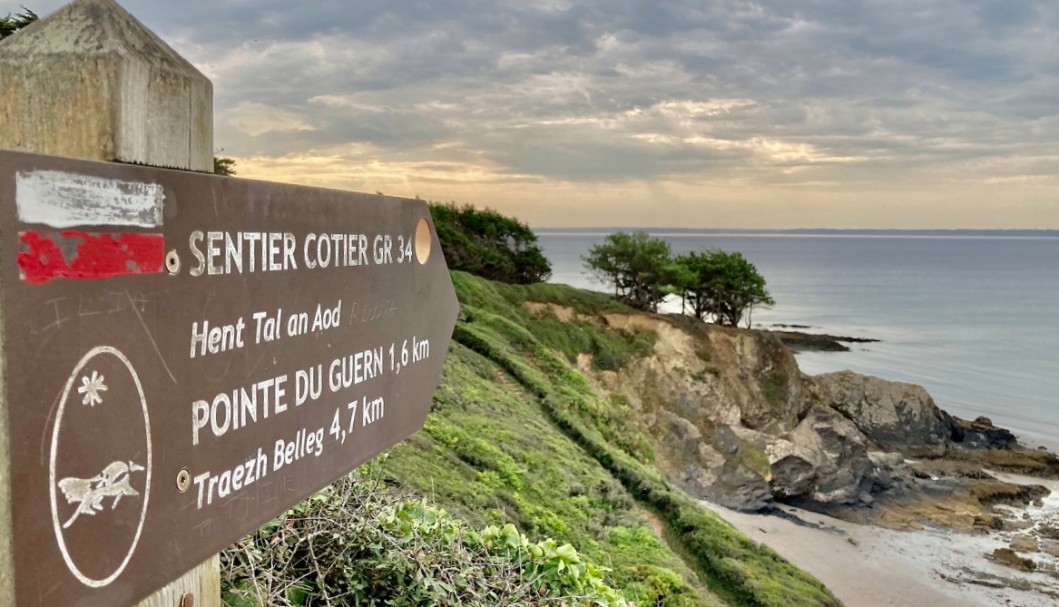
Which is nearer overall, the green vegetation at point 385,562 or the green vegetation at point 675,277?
the green vegetation at point 385,562

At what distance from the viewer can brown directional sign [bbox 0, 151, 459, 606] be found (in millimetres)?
1405

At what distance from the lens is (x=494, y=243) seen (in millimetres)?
46906

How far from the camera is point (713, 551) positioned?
15.0 m

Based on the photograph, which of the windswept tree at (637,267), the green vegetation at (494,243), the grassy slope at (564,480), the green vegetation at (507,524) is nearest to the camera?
the green vegetation at (507,524)

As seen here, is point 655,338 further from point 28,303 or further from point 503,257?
point 28,303

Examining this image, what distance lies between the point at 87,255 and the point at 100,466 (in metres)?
0.43

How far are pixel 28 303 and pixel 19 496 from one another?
0.35 metres

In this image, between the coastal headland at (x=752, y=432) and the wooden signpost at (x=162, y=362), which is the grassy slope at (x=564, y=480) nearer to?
the coastal headland at (x=752, y=432)

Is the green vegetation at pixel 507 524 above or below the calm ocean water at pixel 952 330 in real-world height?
above

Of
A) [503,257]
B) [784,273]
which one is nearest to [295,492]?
[503,257]

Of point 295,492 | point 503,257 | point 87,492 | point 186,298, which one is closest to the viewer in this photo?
point 87,492

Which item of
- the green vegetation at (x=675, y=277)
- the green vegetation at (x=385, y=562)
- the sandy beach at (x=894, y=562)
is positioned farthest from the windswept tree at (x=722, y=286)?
the green vegetation at (x=385, y=562)

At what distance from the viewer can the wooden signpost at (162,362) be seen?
4.59 feet

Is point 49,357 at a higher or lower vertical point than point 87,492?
higher
